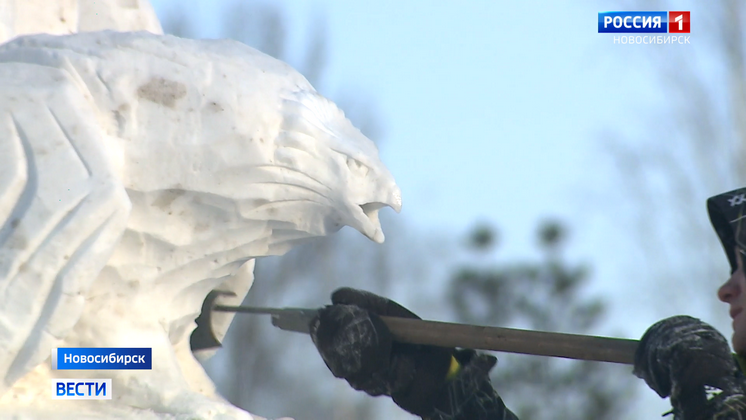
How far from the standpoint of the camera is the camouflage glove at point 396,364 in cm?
182

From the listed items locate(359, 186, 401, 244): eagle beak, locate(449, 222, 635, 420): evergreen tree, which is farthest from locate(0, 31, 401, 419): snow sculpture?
locate(449, 222, 635, 420): evergreen tree

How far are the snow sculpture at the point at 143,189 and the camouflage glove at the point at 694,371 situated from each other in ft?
1.86

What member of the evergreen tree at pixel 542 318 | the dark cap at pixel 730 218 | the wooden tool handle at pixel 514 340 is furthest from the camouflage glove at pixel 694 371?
the evergreen tree at pixel 542 318

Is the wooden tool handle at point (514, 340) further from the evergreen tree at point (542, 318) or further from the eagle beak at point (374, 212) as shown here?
the evergreen tree at point (542, 318)

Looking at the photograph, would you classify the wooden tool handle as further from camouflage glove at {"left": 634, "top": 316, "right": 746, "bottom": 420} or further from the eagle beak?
the eagle beak

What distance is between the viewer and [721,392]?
4.92 ft

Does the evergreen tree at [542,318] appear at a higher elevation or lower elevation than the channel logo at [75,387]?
lower

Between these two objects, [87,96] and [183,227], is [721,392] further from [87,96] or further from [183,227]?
[87,96]

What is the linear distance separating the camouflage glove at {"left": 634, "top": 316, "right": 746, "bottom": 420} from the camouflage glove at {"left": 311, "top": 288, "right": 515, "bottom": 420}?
1.75 feet

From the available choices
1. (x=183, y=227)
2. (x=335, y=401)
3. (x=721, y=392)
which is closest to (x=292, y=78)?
(x=183, y=227)

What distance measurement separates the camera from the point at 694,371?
1525mm

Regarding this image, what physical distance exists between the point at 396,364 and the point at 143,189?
0.75 meters

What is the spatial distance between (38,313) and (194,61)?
0.52 metres

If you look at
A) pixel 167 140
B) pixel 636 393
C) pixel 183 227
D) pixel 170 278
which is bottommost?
pixel 636 393
